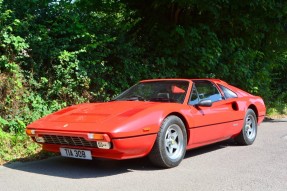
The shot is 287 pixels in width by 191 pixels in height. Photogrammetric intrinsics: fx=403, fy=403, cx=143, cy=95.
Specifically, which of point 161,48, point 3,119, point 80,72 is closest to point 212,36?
point 161,48

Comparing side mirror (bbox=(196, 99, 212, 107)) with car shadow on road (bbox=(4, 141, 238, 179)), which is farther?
side mirror (bbox=(196, 99, 212, 107))

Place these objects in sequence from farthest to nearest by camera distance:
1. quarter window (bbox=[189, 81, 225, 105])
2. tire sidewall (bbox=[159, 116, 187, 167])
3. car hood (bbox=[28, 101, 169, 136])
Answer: quarter window (bbox=[189, 81, 225, 105]) < tire sidewall (bbox=[159, 116, 187, 167]) < car hood (bbox=[28, 101, 169, 136])

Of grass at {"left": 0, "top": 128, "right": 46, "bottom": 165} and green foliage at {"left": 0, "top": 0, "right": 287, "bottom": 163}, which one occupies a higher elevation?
green foliage at {"left": 0, "top": 0, "right": 287, "bottom": 163}

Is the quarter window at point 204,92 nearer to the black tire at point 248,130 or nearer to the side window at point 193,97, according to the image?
the side window at point 193,97

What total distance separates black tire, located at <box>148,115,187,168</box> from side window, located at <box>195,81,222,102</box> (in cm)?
107

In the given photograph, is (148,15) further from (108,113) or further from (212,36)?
(108,113)

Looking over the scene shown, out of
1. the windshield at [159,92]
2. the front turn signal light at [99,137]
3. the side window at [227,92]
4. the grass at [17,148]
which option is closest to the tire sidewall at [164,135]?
the windshield at [159,92]

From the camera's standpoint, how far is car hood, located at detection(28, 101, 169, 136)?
5.19 m

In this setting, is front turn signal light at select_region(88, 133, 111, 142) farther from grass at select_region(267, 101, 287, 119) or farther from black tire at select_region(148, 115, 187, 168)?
grass at select_region(267, 101, 287, 119)

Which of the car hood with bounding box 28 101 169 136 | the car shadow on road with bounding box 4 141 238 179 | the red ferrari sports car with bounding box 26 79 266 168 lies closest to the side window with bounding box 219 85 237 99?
the red ferrari sports car with bounding box 26 79 266 168

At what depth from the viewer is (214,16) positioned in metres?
11.6

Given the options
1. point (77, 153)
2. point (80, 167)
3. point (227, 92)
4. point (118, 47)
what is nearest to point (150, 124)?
point (77, 153)

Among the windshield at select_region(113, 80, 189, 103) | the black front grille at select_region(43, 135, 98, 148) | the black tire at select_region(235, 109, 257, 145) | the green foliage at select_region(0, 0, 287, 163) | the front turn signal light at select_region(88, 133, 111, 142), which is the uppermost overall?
the green foliage at select_region(0, 0, 287, 163)

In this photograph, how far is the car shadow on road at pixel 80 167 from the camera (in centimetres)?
545
